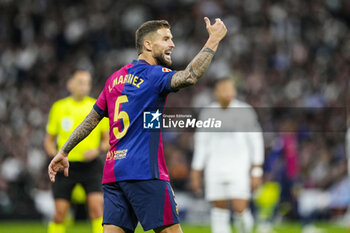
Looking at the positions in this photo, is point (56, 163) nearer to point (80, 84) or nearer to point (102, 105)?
point (102, 105)

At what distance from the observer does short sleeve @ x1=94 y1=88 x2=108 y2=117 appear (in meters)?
5.07

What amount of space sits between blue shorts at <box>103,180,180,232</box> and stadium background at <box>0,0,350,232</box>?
30.9 feet

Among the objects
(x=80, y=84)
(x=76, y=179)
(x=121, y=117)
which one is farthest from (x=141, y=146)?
(x=80, y=84)

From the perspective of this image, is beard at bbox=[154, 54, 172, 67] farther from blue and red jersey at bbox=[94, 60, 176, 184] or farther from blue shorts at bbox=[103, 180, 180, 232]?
blue shorts at bbox=[103, 180, 180, 232]

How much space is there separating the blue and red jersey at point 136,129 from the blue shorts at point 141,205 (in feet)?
0.21

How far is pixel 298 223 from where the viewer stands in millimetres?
15086

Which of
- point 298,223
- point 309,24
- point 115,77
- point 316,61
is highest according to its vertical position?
point 309,24

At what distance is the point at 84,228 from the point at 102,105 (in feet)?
28.8

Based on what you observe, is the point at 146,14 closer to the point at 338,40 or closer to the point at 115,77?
the point at 338,40

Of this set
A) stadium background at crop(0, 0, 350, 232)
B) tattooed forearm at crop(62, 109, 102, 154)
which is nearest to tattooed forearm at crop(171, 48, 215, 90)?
tattooed forearm at crop(62, 109, 102, 154)

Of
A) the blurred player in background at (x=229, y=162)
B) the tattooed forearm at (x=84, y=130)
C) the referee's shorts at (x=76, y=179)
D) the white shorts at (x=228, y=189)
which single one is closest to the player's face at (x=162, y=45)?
the tattooed forearm at (x=84, y=130)

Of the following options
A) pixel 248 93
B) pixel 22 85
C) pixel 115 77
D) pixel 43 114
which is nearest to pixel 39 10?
pixel 22 85

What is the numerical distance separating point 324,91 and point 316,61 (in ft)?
4.67

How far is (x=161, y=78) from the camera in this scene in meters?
4.62
